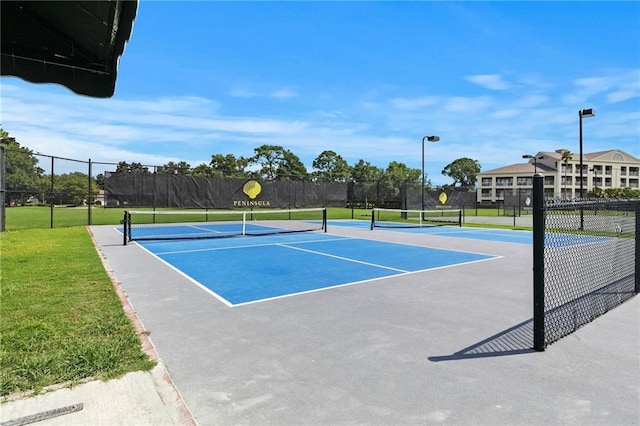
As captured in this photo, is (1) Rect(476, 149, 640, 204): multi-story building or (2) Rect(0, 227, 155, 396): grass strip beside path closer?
(2) Rect(0, 227, 155, 396): grass strip beside path

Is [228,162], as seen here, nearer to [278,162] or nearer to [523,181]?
[278,162]

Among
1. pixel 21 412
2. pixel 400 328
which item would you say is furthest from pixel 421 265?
pixel 21 412

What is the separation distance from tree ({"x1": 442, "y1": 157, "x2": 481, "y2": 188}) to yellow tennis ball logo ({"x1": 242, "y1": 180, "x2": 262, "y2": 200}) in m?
101

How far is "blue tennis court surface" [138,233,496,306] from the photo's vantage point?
6352 millimetres

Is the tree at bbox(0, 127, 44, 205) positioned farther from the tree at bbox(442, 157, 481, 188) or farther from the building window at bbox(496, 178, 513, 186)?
the tree at bbox(442, 157, 481, 188)

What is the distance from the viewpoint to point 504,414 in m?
2.53

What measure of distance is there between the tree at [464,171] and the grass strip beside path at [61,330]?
117 meters

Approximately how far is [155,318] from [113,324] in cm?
49

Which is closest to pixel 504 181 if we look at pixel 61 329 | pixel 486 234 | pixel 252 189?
pixel 252 189

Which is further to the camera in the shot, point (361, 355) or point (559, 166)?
point (559, 166)

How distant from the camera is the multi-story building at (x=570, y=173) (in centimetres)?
7862

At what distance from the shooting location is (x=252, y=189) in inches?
907

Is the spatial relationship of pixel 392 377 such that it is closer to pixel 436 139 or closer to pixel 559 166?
pixel 436 139

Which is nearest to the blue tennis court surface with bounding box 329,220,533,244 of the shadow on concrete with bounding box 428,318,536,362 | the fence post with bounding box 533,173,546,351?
the shadow on concrete with bounding box 428,318,536,362
